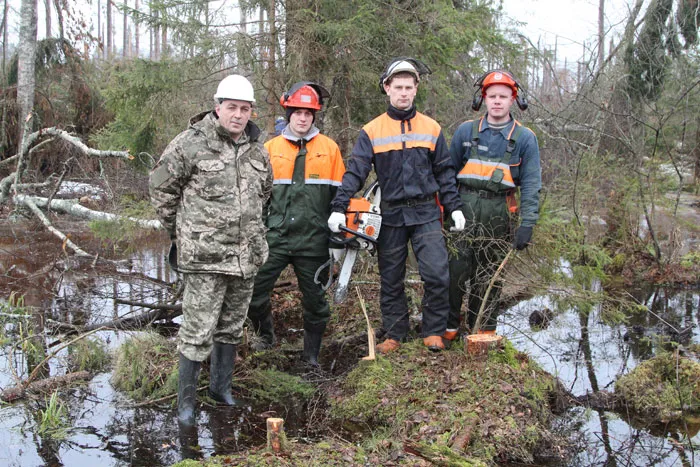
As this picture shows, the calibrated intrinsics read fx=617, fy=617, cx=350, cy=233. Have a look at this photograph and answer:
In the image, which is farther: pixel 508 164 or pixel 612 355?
pixel 612 355

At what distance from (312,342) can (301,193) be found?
1.40m

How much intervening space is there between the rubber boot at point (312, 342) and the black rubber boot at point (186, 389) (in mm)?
1335

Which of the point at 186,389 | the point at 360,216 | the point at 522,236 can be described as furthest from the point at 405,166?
the point at 186,389

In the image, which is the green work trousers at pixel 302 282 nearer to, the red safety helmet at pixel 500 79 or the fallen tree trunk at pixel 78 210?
the red safety helmet at pixel 500 79

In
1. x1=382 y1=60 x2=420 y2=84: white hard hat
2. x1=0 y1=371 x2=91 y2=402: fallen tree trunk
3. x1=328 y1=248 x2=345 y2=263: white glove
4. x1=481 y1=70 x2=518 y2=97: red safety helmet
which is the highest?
x1=382 y1=60 x2=420 y2=84: white hard hat

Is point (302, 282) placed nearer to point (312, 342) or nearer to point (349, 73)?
point (312, 342)

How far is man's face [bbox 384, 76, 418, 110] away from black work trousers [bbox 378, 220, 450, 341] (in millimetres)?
998

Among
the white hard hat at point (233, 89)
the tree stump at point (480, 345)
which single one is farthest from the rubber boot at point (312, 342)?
the white hard hat at point (233, 89)

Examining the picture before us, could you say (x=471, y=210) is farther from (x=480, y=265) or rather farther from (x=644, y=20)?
(x=644, y=20)

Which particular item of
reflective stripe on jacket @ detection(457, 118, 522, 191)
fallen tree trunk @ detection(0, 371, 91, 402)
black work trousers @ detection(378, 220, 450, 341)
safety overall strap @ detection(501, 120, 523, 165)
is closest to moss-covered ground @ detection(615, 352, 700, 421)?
black work trousers @ detection(378, 220, 450, 341)

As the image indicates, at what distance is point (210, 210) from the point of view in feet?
13.9

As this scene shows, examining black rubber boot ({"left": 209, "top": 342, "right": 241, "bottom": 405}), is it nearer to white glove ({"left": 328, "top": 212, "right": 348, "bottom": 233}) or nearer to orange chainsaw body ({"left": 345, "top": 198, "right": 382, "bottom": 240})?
white glove ({"left": 328, "top": 212, "right": 348, "bottom": 233})

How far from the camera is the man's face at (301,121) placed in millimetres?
5023

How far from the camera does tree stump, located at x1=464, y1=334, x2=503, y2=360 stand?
5.00 meters
